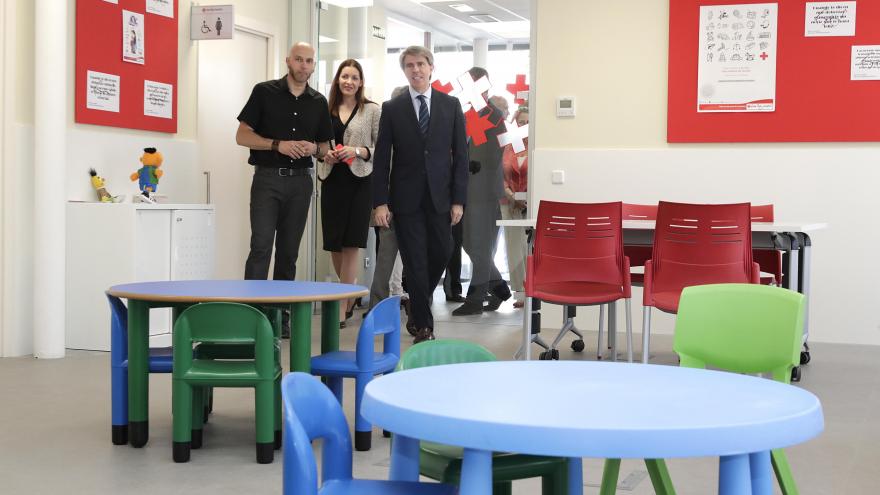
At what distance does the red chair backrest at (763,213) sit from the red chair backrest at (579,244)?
1.46 meters

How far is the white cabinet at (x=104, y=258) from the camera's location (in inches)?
243

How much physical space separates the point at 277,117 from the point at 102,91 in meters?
1.10

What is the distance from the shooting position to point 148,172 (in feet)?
21.8

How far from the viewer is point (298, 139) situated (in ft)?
21.9

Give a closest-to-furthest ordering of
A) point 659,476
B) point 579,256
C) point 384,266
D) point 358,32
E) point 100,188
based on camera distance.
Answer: point 659,476 < point 579,256 < point 100,188 < point 384,266 < point 358,32

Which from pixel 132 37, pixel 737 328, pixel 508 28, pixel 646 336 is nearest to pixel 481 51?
pixel 508 28

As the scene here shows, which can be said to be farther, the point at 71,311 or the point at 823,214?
the point at 823,214

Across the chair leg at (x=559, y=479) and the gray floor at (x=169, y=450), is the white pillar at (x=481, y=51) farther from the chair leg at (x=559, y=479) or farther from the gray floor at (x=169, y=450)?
the chair leg at (x=559, y=479)

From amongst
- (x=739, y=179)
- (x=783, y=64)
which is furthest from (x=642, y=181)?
(x=783, y=64)

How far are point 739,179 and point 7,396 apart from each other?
5074 mm

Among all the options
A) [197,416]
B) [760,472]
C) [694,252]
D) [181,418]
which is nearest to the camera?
[760,472]

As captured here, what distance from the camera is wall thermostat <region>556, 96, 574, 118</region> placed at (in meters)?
7.87

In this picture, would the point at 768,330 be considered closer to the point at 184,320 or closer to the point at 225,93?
the point at 184,320

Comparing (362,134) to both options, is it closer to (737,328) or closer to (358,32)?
(358,32)
